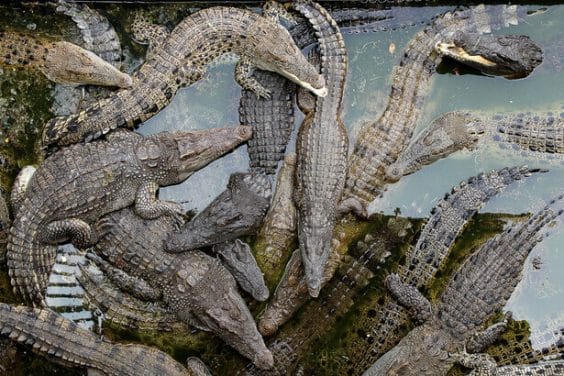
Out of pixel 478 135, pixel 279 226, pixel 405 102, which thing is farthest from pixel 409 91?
pixel 279 226

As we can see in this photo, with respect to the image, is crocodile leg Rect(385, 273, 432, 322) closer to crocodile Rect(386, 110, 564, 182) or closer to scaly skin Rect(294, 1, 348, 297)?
scaly skin Rect(294, 1, 348, 297)

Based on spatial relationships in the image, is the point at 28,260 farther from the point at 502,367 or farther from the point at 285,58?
the point at 502,367

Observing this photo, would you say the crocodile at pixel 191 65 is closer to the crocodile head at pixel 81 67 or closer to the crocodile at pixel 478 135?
the crocodile head at pixel 81 67

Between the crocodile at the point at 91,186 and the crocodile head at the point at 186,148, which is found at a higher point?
the crocodile head at the point at 186,148

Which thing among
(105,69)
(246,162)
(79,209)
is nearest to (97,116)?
(105,69)

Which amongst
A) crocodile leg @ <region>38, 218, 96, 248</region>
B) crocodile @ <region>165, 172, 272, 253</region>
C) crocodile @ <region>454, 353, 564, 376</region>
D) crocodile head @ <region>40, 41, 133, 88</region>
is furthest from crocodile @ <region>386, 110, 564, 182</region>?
crocodile leg @ <region>38, 218, 96, 248</region>

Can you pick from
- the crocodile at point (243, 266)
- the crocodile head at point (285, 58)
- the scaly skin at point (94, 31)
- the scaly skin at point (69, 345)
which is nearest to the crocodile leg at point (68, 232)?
the scaly skin at point (69, 345)

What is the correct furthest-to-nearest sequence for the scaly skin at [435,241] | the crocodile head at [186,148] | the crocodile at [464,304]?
the scaly skin at [435,241]
the crocodile at [464,304]
the crocodile head at [186,148]
